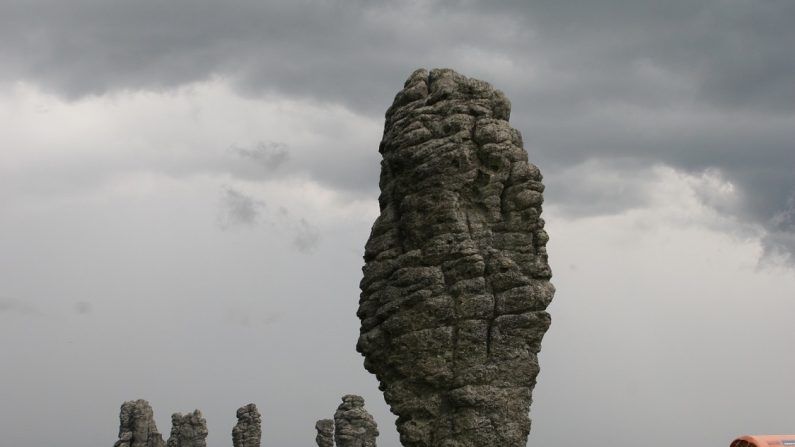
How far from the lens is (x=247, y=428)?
81438 millimetres

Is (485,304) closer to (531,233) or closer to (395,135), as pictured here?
Answer: (531,233)

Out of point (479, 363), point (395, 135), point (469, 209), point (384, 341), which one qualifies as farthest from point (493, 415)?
point (395, 135)

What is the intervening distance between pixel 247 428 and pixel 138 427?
25.0 feet

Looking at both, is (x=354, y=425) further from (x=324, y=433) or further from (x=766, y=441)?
(x=766, y=441)

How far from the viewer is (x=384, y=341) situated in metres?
29.8

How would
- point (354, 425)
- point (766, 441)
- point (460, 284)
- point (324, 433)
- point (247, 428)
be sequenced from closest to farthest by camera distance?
point (766, 441)
point (460, 284)
point (354, 425)
point (324, 433)
point (247, 428)

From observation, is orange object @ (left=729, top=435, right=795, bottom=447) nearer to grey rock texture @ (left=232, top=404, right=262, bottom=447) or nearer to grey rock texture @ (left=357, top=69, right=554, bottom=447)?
grey rock texture @ (left=357, top=69, right=554, bottom=447)

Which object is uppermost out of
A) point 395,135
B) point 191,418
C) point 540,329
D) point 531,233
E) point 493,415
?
point 191,418

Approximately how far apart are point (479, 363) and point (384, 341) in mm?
2595

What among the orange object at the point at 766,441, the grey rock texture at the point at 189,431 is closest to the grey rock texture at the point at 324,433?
the grey rock texture at the point at 189,431

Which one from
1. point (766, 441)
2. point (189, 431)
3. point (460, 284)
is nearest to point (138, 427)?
point (189, 431)

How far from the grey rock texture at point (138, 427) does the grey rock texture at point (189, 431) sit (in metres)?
3.52

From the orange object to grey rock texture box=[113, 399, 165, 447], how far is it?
6125 cm

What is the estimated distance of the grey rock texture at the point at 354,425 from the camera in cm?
7019
